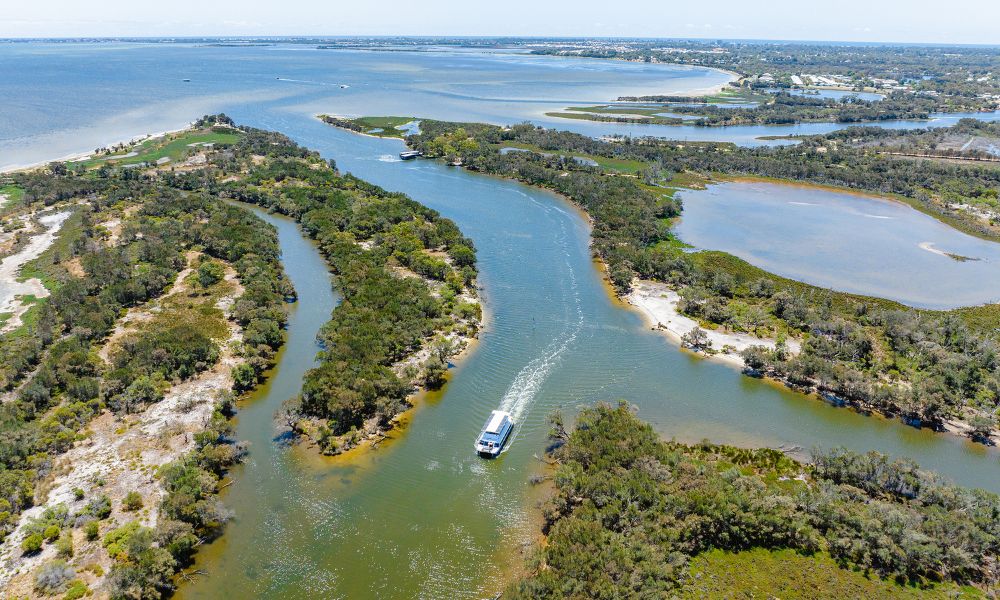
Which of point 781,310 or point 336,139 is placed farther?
point 336,139

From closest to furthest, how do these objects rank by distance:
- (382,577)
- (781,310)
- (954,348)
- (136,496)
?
(382,577), (136,496), (954,348), (781,310)

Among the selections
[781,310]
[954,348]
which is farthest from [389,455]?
[954,348]

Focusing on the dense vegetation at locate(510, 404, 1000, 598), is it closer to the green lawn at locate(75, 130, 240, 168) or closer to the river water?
the river water

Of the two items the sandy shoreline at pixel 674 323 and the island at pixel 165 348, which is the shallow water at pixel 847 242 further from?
the island at pixel 165 348

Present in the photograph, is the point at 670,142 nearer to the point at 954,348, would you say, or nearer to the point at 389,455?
the point at 954,348

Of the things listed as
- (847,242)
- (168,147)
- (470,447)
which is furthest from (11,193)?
(847,242)

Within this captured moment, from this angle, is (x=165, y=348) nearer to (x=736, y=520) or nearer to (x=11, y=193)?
(x=736, y=520)
